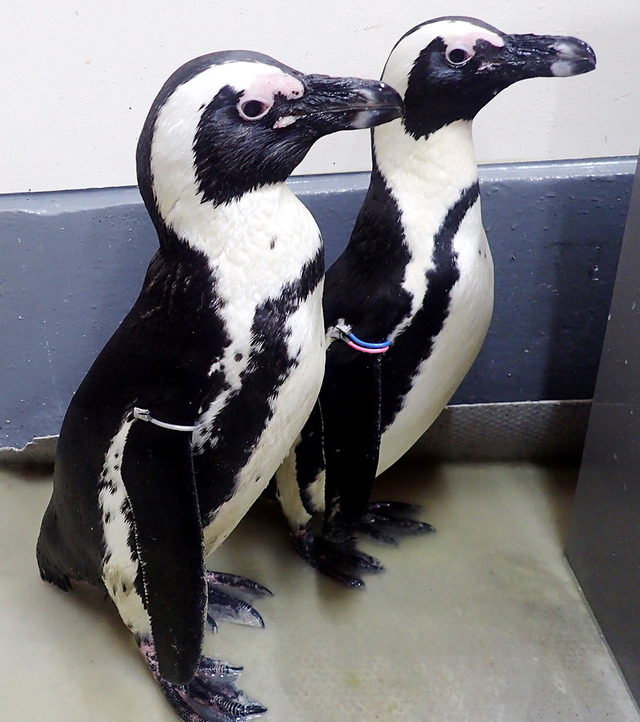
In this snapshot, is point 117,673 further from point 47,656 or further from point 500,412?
point 500,412

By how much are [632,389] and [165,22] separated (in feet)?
2.71

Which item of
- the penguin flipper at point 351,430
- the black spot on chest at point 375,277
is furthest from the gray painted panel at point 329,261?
the penguin flipper at point 351,430

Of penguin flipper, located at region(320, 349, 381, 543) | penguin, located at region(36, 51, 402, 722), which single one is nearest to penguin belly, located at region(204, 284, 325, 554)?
penguin, located at region(36, 51, 402, 722)

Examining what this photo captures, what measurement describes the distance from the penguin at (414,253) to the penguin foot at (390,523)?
21cm

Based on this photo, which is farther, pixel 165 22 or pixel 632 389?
pixel 165 22

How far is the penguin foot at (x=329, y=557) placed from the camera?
113cm

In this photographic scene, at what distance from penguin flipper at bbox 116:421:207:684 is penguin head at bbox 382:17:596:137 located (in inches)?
19.4

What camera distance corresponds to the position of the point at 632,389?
0.94 metres

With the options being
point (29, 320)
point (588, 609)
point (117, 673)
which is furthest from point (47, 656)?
point (588, 609)

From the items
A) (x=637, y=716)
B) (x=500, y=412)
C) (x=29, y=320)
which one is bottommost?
(x=637, y=716)

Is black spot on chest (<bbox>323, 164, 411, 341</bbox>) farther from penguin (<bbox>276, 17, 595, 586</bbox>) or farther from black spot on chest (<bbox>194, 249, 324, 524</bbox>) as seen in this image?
black spot on chest (<bbox>194, 249, 324, 524</bbox>)

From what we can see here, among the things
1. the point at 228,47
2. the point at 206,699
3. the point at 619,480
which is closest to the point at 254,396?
the point at 206,699

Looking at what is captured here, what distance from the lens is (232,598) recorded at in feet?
3.48

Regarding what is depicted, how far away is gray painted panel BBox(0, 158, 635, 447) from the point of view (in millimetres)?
1157
